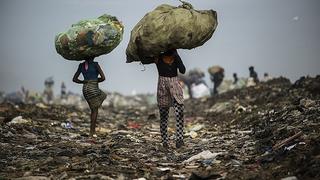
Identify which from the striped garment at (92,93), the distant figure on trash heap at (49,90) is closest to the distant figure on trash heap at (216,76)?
the distant figure on trash heap at (49,90)

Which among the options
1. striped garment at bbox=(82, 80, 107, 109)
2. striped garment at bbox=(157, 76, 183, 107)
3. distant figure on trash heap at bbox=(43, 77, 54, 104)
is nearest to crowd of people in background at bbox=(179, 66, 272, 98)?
distant figure on trash heap at bbox=(43, 77, 54, 104)

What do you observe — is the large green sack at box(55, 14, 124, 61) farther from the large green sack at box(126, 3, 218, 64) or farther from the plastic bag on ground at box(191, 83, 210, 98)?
the plastic bag on ground at box(191, 83, 210, 98)

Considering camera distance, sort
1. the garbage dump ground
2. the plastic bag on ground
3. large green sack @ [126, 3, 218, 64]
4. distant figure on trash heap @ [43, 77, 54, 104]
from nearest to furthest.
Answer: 1. the garbage dump ground
2. large green sack @ [126, 3, 218, 64]
3. the plastic bag on ground
4. distant figure on trash heap @ [43, 77, 54, 104]

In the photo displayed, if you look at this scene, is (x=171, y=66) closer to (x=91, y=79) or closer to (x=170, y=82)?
(x=170, y=82)

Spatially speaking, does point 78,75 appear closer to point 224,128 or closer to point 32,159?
point 32,159

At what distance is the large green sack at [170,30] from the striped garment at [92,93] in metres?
1.32

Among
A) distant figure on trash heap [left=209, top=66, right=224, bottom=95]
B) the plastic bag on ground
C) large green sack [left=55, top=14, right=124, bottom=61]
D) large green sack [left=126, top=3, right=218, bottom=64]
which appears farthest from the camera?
the plastic bag on ground

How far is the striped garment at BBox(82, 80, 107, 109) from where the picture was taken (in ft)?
29.7

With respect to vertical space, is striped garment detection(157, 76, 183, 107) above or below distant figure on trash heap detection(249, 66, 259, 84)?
below

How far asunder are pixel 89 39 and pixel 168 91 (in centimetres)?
172

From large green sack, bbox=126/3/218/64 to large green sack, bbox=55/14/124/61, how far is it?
72 centimetres

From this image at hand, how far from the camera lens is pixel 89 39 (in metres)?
8.52

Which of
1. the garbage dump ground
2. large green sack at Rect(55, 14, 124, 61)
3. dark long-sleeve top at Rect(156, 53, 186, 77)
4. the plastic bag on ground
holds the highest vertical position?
the plastic bag on ground

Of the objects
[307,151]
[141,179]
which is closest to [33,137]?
[141,179]
